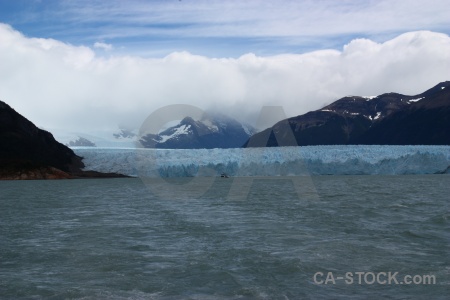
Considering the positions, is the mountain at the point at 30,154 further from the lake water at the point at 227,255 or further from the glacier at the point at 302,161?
the lake water at the point at 227,255

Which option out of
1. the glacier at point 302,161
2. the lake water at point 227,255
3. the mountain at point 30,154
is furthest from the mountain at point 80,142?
the lake water at point 227,255

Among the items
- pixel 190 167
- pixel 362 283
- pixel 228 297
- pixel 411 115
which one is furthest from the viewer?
pixel 411 115

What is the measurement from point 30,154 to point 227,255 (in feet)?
268

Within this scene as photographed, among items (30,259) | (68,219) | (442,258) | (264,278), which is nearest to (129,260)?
(30,259)

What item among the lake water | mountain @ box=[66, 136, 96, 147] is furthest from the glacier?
mountain @ box=[66, 136, 96, 147]

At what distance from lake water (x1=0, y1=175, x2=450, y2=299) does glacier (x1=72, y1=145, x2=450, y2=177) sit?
3890cm

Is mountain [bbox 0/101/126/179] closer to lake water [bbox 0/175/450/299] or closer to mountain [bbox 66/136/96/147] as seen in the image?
mountain [bbox 66/136/96/147]

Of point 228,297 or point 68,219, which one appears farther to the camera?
point 68,219

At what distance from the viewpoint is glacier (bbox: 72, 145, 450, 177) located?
6378 cm

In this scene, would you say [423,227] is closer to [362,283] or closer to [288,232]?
[288,232]

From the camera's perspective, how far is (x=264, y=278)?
486 inches

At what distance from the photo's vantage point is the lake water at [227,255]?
11469 millimetres

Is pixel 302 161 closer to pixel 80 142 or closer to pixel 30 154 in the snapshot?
pixel 30 154

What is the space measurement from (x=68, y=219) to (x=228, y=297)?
15.1 m
